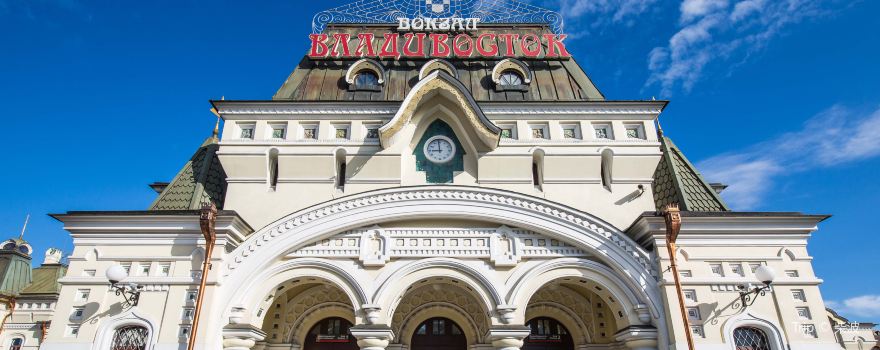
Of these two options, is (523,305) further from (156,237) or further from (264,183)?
(156,237)

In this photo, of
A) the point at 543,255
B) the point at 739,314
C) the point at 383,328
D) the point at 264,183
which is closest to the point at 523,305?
the point at 543,255

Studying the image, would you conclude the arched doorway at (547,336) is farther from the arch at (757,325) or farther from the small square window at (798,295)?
the small square window at (798,295)

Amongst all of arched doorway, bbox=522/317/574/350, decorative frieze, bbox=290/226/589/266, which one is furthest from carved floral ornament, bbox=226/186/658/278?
arched doorway, bbox=522/317/574/350

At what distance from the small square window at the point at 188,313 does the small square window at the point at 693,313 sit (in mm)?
11291

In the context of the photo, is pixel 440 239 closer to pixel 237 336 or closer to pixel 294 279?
pixel 294 279

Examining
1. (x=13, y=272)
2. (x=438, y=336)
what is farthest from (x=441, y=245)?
(x=13, y=272)

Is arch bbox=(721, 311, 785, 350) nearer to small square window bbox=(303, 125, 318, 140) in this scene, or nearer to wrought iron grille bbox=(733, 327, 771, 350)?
wrought iron grille bbox=(733, 327, 771, 350)

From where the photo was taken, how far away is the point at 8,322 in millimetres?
21828

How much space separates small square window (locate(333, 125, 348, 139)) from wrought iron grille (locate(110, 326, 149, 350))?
687cm

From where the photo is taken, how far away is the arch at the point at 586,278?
12.2 meters

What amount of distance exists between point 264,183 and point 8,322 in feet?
52.9

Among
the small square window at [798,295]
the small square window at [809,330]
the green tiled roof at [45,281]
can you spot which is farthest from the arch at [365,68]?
the green tiled roof at [45,281]

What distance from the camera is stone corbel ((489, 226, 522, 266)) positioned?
41.6 ft

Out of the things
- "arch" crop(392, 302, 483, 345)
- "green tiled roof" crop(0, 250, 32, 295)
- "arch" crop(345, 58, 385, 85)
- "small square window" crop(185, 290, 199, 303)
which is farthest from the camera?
"green tiled roof" crop(0, 250, 32, 295)
